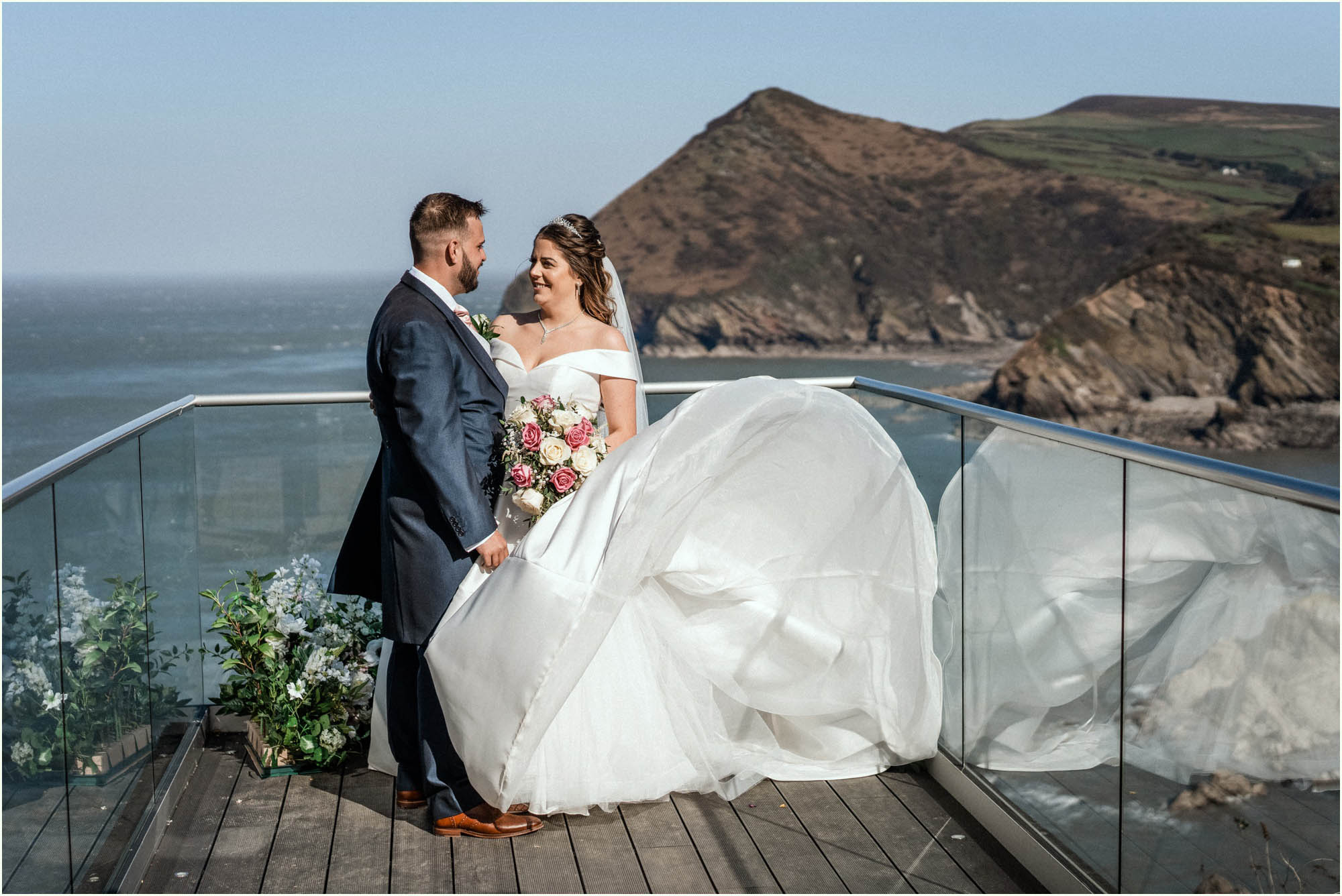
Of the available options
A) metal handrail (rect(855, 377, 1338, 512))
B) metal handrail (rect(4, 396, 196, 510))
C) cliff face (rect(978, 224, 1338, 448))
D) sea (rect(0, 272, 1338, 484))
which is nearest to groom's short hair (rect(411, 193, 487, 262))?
metal handrail (rect(4, 396, 196, 510))

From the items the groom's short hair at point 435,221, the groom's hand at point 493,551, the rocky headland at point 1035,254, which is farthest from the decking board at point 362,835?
the rocky headland at point 1035,254

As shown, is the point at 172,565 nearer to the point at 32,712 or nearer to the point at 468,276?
the point at 468,276

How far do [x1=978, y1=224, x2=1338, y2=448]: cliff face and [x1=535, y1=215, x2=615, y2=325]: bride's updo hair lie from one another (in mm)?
52424

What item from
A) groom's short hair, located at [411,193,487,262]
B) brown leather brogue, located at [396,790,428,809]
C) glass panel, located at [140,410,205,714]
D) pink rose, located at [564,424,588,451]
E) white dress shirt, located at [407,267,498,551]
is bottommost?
brown leather brogue, located at [396,790,428,809]

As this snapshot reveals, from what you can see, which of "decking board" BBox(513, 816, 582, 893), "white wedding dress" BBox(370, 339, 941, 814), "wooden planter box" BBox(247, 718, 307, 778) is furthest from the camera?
"wooden planter box" BBox(247, 718, 307, 778)

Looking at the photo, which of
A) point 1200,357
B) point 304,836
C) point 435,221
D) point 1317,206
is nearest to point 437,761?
point 304,836

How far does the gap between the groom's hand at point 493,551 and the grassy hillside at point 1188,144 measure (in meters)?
66.1

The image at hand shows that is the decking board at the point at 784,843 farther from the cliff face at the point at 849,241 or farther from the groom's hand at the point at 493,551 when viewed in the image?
the cliff face at the point at 849,241

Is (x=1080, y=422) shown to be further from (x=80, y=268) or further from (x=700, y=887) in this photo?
(x=80, y=268)

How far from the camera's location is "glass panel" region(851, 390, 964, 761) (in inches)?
119

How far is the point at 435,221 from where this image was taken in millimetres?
2750

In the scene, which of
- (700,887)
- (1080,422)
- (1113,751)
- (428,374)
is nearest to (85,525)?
(428,374)

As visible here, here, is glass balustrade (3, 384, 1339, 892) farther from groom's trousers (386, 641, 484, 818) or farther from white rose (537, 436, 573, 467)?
white rose (537, 436, 573, 467)

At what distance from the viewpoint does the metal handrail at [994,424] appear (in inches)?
69.1
